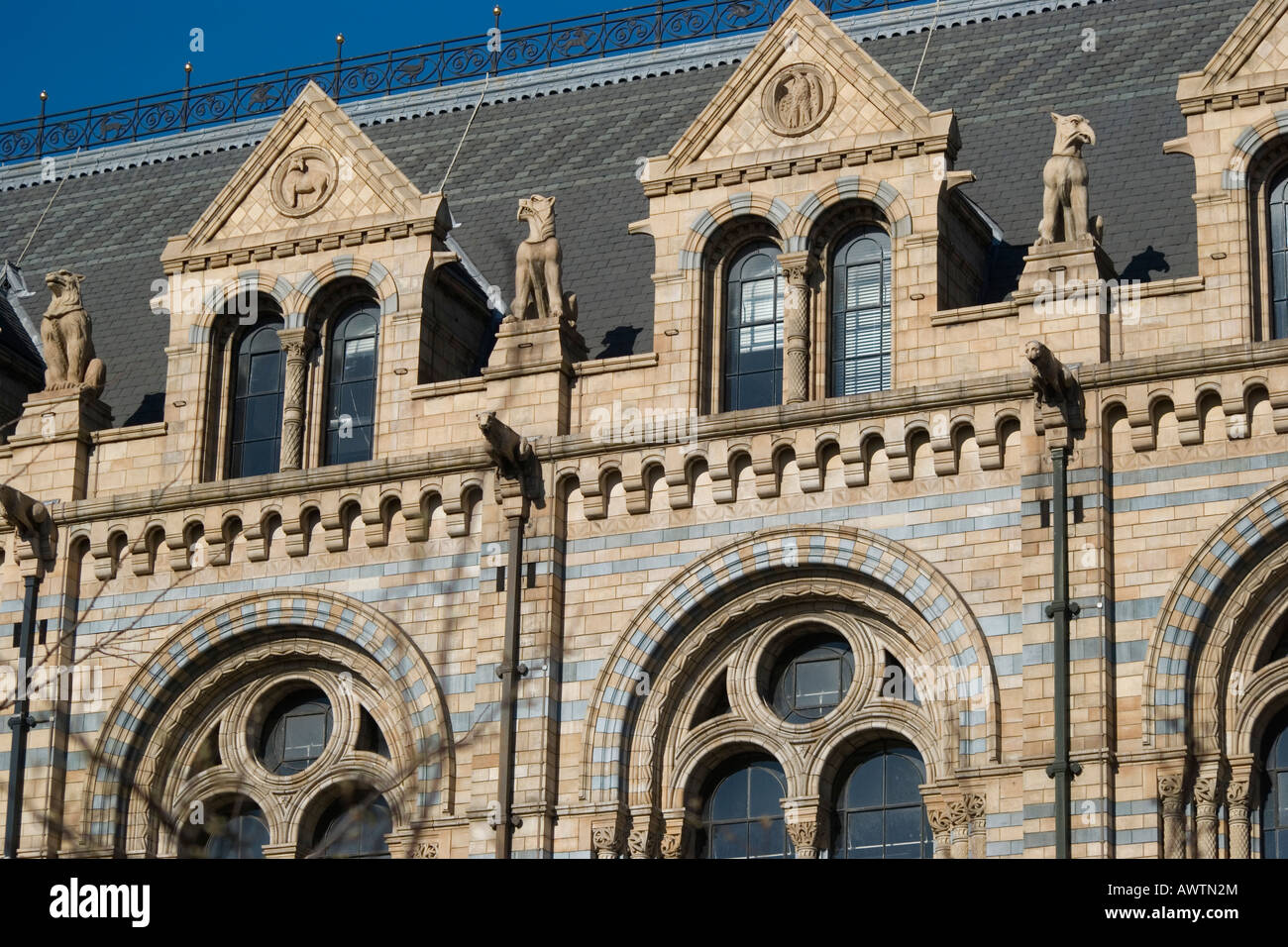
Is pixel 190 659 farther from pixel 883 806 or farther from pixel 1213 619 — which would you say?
pixel 1213 619

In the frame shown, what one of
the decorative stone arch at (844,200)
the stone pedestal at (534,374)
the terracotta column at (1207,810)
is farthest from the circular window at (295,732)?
the terracotta column at (1207,810)

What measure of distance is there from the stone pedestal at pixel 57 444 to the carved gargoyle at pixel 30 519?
0.50 meters

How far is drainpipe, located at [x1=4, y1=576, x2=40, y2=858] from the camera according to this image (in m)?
41.8

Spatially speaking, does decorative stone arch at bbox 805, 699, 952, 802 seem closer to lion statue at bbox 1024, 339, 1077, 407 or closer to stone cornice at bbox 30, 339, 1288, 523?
stone cornice at bbox 30, 339, 1288, 523

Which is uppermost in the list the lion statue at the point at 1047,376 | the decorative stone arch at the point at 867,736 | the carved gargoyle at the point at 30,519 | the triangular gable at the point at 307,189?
the triangular gable at the point at 307,189

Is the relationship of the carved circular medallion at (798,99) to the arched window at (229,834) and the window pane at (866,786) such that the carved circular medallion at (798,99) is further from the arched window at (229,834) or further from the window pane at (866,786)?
the arched window at (229,834)

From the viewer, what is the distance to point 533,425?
41375mm

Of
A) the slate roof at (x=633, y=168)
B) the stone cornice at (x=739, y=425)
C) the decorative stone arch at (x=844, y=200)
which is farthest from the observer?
the slate roof at (x=633, y=168)

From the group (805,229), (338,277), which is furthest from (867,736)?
(338,277)

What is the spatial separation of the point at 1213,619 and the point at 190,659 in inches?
561

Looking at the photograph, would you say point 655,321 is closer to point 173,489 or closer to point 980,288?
point 980,288

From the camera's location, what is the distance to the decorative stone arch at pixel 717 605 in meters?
38.6
